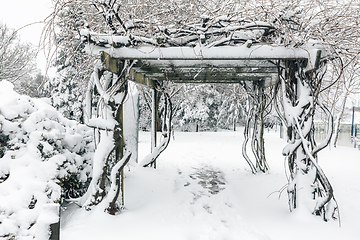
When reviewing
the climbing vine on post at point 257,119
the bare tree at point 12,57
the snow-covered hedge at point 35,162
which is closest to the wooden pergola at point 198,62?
the snow-covered hedge at point 35,162

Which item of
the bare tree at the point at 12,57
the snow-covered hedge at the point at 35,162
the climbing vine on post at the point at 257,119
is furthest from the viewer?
the bare tree at the point at 12,57

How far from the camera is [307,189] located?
3109mm

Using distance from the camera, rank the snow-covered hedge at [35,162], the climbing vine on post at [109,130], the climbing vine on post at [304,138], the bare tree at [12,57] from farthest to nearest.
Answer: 1. the bare tree at [12,57]
2. the climbing vine on post at [109,130]
3. the climbing vine on post at [304,138]
4. the snow-covered hedge at [35,162]

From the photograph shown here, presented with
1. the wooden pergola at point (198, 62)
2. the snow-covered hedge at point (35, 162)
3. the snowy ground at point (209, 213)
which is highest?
the wooden pergola at point (198, 62)

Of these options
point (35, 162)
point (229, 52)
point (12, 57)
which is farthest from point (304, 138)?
point (12, 57)

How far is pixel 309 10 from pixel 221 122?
21040 mm

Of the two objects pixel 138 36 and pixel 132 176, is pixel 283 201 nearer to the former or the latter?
pixel 132 176

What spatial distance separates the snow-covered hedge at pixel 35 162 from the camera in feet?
7.06

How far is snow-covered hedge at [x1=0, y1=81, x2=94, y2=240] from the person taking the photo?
2.15 meters

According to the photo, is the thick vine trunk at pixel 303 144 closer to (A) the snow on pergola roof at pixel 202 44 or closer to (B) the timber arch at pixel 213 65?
(B) the timber arch at pixel 213 65

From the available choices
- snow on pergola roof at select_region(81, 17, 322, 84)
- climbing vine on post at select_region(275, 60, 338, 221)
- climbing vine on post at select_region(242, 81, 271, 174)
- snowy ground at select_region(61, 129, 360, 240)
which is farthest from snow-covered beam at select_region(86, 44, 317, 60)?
climbing vine on post at select_region(242, 81, 271, 174)

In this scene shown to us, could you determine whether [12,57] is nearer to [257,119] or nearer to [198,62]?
[198,62]

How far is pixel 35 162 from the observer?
9.02 ft

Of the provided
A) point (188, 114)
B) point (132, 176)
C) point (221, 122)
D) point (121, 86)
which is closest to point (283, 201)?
point (132, 176)
